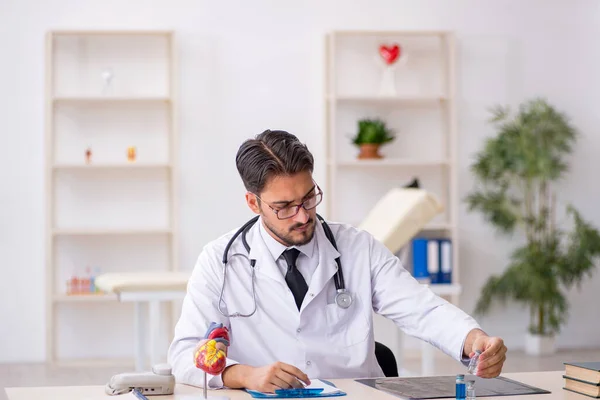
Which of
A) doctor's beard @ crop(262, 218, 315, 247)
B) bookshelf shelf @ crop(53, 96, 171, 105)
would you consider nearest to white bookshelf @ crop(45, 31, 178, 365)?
bookshelf shelf @ crop(53, 96, 171, 105)

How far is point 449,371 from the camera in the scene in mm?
5152

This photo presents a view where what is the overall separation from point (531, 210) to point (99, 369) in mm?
2840

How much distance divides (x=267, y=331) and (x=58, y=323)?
3.71 meters

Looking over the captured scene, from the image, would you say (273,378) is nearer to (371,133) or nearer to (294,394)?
(294,394)

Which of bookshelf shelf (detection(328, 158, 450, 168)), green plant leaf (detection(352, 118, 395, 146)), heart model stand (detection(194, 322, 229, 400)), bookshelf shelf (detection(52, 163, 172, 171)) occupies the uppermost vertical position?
green plant leaf (detection(352, 118, 395, 146))

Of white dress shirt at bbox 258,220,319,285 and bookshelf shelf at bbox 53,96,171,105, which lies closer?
white dress shirt at bbox 258,220,319,285

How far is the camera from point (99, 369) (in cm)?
→ 530

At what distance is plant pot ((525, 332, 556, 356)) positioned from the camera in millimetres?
5703

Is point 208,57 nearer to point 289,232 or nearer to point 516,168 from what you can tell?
point 516,168

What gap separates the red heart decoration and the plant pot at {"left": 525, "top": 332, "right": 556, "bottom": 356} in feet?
6.32

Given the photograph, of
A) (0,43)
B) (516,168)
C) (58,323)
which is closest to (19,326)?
(58,323)

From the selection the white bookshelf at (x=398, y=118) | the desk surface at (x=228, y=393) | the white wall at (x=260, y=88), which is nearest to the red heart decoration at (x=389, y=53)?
the white bookshelf at (x=398, y=118)

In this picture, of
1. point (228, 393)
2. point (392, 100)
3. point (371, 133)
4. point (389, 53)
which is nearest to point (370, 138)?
point (371, 133)

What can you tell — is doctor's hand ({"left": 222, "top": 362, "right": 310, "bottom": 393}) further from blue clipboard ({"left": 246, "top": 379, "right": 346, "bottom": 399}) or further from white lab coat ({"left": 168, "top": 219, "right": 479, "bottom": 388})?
white lab coat ({"left": 168, "top": 219, "right": 479, "bottom": 388})
